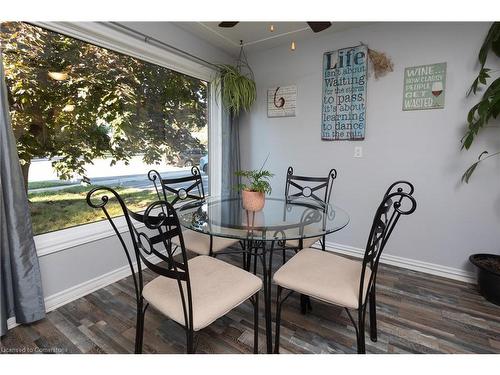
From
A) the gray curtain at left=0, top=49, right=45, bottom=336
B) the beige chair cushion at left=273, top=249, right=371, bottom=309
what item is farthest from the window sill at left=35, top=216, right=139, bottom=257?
the beige chair cushion at left=273, top=249, right=371, bottom=309

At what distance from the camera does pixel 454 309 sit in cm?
191

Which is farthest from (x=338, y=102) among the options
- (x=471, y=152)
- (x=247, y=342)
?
(x=247, y=342)

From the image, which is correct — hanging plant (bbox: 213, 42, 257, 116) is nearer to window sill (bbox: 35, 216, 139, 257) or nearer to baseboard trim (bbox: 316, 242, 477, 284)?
window sill (bbox: 35, 216, 139, 257)

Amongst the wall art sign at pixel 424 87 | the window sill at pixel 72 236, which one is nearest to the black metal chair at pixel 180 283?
the window sill at pixel 72 236

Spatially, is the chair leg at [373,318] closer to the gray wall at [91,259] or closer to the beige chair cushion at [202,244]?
the beige chair cushion at [202,244]

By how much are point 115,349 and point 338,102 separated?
279 centimetres

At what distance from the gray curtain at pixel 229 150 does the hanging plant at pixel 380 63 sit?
162 centimetres

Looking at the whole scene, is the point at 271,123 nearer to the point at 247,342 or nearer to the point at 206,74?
the point at 206,74

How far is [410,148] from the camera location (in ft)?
8.06

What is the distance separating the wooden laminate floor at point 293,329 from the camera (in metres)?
1.53

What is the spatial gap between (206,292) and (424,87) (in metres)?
2.49

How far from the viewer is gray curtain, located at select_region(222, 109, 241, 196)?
3240mm

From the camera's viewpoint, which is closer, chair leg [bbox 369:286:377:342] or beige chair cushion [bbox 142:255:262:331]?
beige chair cushion [bbox 142:255:262:331]

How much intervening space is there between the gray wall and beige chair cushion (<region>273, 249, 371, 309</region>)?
5.09ft
